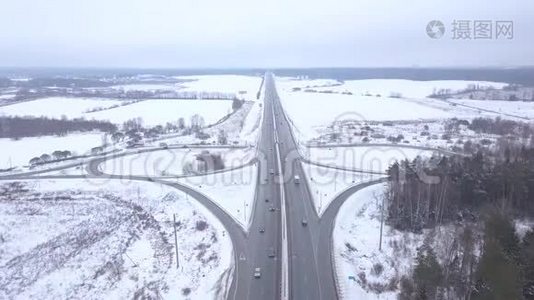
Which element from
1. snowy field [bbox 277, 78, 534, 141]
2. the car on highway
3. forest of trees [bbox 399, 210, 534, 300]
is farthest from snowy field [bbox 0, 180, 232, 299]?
snowy field [bbox 277, 78, 534, 141]

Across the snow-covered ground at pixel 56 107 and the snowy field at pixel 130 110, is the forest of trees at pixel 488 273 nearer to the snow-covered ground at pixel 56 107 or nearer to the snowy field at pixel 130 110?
the snowy field at pixel 130 110

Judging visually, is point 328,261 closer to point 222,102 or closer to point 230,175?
point 230,175

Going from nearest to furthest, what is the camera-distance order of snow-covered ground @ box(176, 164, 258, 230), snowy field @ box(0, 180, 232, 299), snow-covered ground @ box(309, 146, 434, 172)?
snowy field @ box(0, 180, 232, 299), snow-covered ground @ box(176, 164, 258, 230), snow-covered ground @ box(309, 146, 434, 172)

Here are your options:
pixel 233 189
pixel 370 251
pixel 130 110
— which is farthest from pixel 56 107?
pixel 370 251

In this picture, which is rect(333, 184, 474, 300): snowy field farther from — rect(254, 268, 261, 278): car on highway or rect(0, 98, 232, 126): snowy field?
rect(0, 98, 232, 126): snowy field

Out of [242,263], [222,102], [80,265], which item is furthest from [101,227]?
[222,102]

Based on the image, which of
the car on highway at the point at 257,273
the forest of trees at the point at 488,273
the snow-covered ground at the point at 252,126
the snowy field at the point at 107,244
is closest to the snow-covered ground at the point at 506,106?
the snow-covered ground at the point at 252,126
